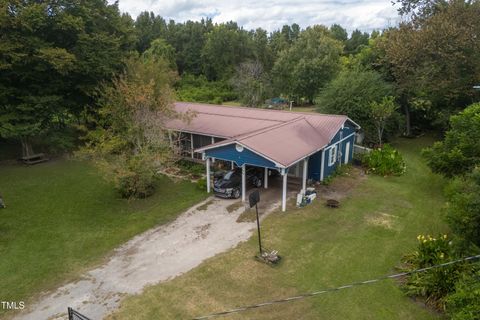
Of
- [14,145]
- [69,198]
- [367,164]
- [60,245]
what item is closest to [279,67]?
[367,164]

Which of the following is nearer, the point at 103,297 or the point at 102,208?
the point at 103,297

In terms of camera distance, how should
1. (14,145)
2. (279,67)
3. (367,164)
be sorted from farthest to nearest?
(279,67), (14,145), (367,164)

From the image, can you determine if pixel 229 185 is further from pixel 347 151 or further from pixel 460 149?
pixel 460 149

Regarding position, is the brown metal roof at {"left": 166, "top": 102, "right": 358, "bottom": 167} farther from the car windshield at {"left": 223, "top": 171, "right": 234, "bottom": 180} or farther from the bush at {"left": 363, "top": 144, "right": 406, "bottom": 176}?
the bush at {"left": 363, "top": 144, "right": 406, "bottom": 176}

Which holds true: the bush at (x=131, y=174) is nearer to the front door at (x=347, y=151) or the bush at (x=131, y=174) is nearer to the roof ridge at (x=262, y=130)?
the roof ridge at (x=262, y=130)

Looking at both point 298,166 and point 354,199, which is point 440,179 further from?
point 298,166

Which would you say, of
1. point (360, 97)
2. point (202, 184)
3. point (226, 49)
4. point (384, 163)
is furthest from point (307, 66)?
point (202, 184)
